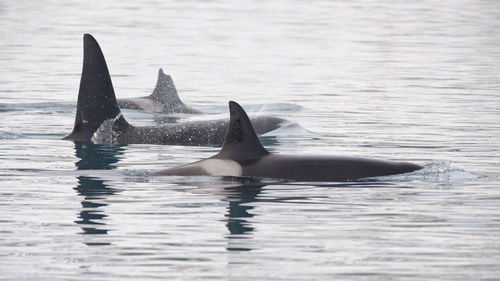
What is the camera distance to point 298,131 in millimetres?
21469

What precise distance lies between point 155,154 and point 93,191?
12.9ft

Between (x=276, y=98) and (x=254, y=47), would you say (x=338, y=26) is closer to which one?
(x=254, y=47)

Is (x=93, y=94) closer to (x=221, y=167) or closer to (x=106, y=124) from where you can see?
(x=106, y=124)

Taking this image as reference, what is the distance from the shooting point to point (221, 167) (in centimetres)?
1487

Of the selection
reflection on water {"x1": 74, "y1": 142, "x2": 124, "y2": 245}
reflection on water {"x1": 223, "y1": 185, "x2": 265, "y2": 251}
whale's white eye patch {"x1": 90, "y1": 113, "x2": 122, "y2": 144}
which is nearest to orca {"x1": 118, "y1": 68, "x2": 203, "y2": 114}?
whale's white eye patch {"x1": 90, "y1": 113, "x2": 122, "y2": 144}

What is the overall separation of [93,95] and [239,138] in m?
5.52

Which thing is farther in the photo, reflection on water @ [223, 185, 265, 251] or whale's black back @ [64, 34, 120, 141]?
whale's black back @ [64, 34, 120, 141]

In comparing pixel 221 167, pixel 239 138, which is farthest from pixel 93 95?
pixel 239 138

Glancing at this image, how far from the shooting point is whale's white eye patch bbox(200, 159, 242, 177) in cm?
1473

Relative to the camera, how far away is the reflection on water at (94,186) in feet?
41.3

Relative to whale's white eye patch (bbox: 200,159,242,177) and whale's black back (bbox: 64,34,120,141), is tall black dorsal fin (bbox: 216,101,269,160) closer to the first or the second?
whale's white eye patch (bbox: 200,159,242,177)

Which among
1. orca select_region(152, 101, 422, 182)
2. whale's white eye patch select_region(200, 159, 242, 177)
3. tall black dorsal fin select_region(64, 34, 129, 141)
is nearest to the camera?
orca select_region(152, 101, 422, 182)

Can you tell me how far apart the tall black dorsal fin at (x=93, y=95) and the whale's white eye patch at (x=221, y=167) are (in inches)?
188

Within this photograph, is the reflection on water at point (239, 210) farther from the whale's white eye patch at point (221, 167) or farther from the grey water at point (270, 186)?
the whale's white eye patch at point (221, 167)
